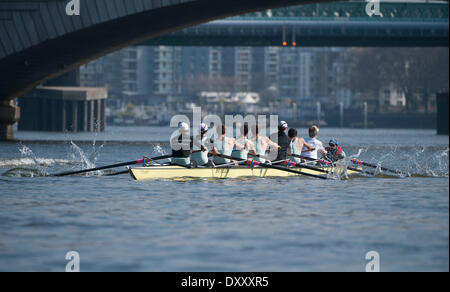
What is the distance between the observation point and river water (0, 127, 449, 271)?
526 inches

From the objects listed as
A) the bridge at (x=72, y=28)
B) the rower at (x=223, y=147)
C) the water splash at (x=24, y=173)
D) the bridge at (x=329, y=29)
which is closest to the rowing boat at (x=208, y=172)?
the rower at (x=223, y=147)

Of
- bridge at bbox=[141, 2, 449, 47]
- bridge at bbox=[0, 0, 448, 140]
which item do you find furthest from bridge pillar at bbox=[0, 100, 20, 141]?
bridge at bbox=[141, 2, 449, 47]

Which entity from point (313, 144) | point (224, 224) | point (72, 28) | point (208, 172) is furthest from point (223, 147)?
point (72, 28)

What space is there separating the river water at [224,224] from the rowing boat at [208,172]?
30cm

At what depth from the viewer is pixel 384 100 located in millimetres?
194250

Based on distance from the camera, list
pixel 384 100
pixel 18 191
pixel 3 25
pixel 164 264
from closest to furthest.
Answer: pixel 164 264
pixel 18 191
pixel 3 25
pixel 384 100

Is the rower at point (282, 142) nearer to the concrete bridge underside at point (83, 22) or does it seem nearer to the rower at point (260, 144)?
the rower at point (260, 144)

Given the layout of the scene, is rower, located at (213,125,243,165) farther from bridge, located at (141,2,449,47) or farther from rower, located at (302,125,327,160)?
bridge, located at (141,2,449,47)

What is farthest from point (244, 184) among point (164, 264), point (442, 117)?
point (442, 117)

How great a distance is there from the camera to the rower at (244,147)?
1066 inches

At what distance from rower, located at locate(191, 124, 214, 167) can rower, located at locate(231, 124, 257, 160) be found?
94 centimetres

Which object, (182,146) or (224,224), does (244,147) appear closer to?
(182,146)
